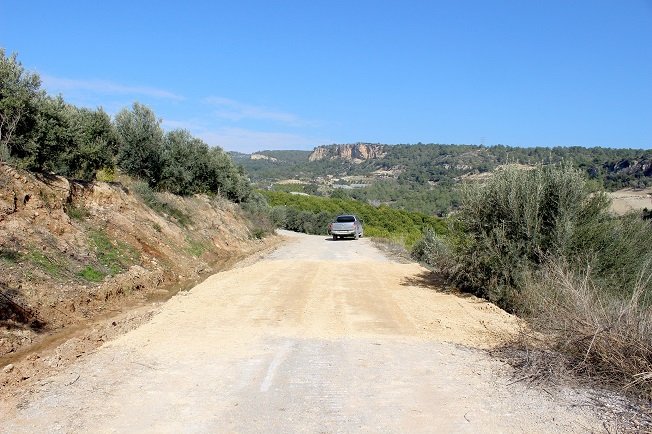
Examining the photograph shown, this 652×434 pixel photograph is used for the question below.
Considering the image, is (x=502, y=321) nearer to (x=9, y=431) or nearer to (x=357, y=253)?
(x=9, y=431)

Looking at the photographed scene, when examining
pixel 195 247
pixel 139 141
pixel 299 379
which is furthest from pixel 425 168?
pixel 299 379

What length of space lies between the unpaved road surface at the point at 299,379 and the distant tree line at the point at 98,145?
28.6ft

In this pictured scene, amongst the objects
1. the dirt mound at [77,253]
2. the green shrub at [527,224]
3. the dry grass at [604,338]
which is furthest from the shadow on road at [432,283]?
the dirt mound at [77,253]

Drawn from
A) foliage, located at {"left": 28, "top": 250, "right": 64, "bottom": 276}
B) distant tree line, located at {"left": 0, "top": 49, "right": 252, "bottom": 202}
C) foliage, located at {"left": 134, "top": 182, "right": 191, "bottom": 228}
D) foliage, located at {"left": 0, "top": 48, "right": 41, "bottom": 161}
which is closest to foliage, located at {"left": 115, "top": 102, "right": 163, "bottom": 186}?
distant tree line, located at {"left": 0, "top": 49, "right": 252, "bottom": 202}

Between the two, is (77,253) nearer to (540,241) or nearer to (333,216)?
(540,241)

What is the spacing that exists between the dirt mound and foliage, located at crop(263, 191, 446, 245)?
27641 millimetres

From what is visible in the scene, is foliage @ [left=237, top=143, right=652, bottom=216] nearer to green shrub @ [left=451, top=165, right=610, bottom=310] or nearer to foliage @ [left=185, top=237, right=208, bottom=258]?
foliage @ [left=185, top=237, right=208, bottom=258]

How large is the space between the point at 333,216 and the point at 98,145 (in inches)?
1744

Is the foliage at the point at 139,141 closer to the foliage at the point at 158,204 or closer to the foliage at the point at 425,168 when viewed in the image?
the foliage at the point at 158,204

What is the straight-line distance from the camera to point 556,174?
460 inches

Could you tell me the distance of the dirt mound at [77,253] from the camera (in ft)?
33.9

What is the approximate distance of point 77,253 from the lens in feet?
45.8

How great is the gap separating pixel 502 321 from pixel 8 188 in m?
12.8

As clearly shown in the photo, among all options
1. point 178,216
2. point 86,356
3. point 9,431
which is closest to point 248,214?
point 178,216
